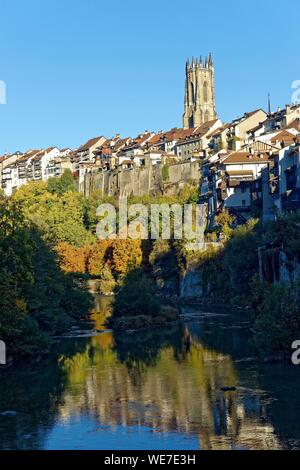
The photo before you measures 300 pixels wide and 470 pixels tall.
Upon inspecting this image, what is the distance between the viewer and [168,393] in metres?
30.8

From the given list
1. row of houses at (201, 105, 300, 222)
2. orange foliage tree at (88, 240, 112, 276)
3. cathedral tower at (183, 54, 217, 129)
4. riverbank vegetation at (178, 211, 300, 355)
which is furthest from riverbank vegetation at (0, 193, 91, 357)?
cathedral tower at (183, 54, 217, 129)

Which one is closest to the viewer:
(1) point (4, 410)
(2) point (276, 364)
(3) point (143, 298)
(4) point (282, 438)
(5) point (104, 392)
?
(4) point (282, 438)

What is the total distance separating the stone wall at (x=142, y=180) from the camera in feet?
316

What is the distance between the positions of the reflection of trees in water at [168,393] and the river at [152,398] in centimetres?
3

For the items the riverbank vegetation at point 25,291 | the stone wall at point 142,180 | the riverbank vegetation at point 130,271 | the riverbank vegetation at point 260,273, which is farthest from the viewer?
the stone wall at point 142,180

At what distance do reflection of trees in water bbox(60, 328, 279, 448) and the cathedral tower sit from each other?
92.9 m

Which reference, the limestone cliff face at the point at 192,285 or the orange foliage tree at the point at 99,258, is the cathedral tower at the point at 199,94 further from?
the limestone cliff face at the point at 192,285

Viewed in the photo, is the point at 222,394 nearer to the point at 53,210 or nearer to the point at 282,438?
the point at 282,438

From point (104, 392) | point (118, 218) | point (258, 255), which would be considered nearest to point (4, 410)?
point (104, 392)

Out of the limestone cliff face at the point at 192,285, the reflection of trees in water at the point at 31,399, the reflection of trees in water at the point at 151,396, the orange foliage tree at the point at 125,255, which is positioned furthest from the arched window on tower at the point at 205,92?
the reflection of trees in water at the point at 31,399

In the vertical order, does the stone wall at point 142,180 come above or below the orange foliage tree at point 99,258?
above

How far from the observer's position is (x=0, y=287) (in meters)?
37.7

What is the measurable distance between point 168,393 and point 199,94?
109431 mm

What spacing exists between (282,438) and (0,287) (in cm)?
1732
